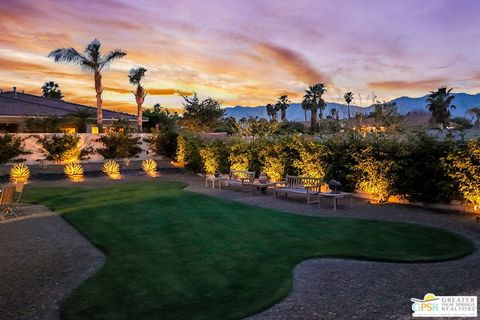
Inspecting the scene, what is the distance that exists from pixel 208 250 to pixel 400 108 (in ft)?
48.1

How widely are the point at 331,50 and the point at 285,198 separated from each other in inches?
451

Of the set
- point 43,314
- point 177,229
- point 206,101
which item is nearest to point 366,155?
point 177,229

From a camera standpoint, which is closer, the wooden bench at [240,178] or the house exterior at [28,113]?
the wooden bench at [240,178]

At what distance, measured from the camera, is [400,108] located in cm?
1906

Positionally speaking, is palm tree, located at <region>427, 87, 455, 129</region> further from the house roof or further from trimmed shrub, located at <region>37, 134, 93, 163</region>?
trimmed shrub, located at <region>37, 134, 93, 163</region>

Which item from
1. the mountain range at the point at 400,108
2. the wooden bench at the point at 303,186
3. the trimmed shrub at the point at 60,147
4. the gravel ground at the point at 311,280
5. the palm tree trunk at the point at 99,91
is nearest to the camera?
the gravel ground at the point at 311,280

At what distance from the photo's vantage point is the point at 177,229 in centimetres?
998

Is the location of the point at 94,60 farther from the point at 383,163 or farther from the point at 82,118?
the point at 383,163

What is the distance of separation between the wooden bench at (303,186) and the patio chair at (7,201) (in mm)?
9017

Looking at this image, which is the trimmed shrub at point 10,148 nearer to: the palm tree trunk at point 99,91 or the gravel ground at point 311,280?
the palm tree trunk at point 99,91

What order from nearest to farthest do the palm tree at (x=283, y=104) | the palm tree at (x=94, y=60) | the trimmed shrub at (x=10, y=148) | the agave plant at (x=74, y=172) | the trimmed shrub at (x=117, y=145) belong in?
the agave plant at (x=74, y=172) < the trimmed shrub at (x=10, y=148) < the trimmed shrub at (x=117, y=145) < the palm tree at (x=94, y=60) < the palm tree at (x=283, y=104)

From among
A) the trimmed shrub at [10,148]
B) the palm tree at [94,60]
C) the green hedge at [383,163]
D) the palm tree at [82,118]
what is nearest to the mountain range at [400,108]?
the green hedge at [383,163]

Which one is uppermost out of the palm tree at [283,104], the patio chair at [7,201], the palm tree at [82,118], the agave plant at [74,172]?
the palm tree at [283,104]

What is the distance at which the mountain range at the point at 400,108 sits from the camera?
20.1m
